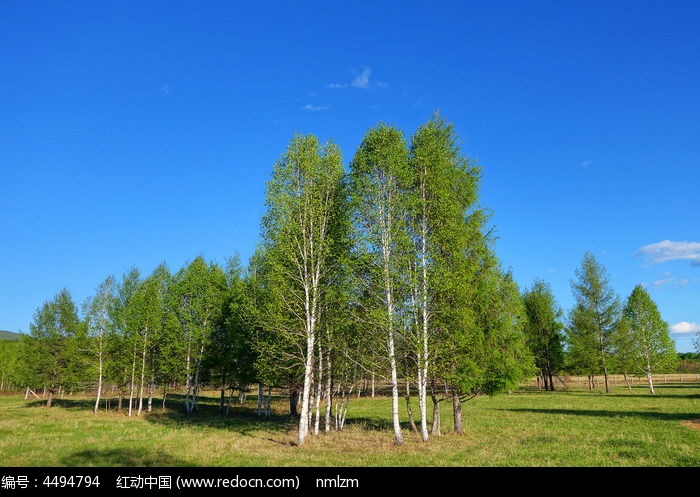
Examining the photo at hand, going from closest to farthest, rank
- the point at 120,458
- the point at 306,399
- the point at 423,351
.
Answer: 1. the point at 120,458
2. the point at 306,399
3. the point at 423,351

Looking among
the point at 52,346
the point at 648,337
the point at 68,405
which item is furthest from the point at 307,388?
the point at 648,337

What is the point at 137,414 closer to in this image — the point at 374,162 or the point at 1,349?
the point at 374,162

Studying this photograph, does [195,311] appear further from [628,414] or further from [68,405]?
[628,414]

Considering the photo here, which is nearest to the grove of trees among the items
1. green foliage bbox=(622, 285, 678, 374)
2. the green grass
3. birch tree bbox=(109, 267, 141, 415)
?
the green grass

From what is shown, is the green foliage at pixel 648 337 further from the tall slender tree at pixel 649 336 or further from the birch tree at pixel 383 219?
the birch tree at pixel 383 219

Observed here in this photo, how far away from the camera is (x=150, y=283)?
4322 centimetres

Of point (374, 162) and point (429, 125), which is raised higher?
point (429, 125)

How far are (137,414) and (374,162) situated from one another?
3542 centimetres

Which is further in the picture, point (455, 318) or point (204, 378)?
point (204, 378)

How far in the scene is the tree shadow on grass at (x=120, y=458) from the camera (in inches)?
567

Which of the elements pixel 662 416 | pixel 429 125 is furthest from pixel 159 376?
pixel 662 416

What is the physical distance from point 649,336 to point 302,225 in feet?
183

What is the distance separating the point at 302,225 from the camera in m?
21.3
